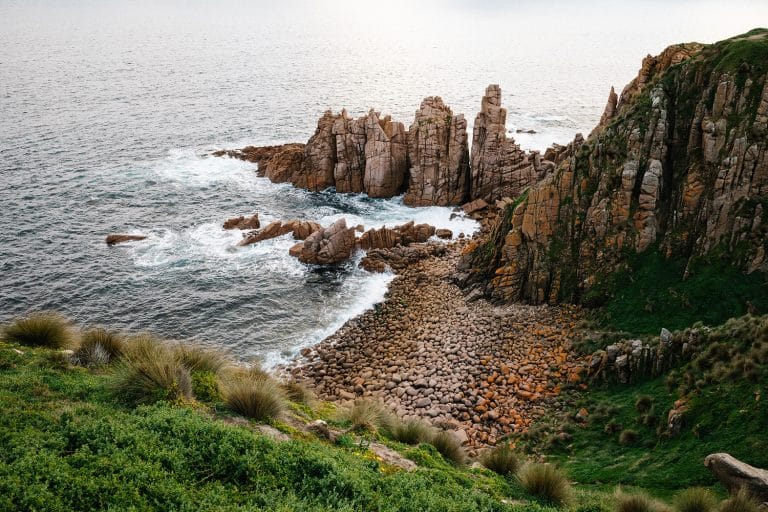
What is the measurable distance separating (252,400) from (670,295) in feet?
77.1

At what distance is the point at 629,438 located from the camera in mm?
19656

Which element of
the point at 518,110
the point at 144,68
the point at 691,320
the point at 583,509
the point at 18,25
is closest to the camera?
the point at 583,509

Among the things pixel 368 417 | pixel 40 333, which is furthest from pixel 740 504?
pixel 40 333

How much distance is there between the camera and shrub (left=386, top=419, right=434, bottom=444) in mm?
16906

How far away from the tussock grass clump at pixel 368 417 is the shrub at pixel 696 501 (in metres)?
8.82

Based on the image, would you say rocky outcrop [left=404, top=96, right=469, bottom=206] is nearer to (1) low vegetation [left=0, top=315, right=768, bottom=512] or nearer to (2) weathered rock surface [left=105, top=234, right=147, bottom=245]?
(2) weathered rock surface [left=105, top=234, right=147, bottom=245]

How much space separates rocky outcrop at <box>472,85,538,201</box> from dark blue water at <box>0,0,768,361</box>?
6.94 meters

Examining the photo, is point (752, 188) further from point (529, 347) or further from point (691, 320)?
point (529, 347)

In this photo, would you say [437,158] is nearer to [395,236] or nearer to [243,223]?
[395,236]

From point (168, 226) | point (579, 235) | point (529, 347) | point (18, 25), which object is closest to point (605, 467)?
point (529, 347)

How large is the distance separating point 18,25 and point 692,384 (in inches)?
9362

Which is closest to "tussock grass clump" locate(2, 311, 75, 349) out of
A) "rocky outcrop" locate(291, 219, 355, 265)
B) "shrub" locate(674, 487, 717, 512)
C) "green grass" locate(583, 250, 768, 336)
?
"shrub" locate(674, 487, 717, 512)

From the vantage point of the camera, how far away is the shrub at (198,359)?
52.2 ft

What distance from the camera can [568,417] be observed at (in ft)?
74.5
